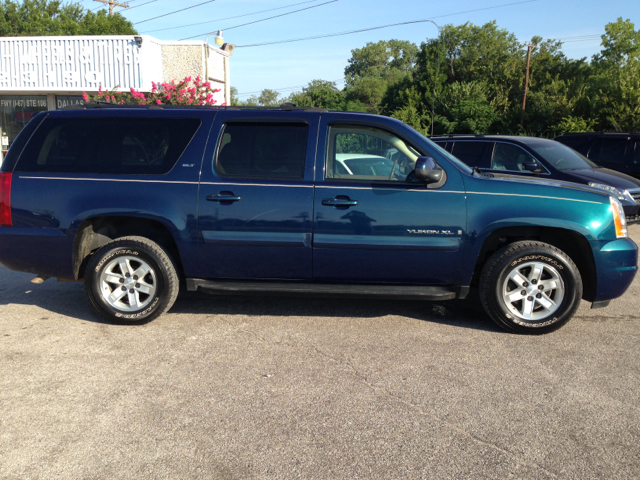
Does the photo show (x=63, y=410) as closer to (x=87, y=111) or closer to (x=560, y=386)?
(x=87, y=111)

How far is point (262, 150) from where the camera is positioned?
5.12 m

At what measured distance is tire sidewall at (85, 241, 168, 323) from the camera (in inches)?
201

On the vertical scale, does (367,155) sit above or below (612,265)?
above

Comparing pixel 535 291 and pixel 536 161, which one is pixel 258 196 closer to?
pixel 535 291

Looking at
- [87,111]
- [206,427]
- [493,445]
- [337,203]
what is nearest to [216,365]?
[206,427]

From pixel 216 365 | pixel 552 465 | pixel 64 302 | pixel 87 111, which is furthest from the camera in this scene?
pixel 64 302

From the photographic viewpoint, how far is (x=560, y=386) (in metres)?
3.91

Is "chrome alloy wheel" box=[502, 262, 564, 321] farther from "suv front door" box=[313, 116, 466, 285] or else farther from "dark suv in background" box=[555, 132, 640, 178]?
"dark suv in background" box=[555, 132, 640, 178]

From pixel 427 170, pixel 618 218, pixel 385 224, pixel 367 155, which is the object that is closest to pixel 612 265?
pixel 618 218

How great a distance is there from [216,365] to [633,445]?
272 cm

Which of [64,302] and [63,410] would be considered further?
[64,302]

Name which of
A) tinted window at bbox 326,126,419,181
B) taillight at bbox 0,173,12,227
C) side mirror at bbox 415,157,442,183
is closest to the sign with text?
taillight at bbox 0,173,12,227

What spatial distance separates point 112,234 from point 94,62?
15.5 m

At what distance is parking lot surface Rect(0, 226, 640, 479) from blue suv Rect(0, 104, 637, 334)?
1.30 feet
